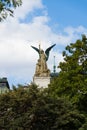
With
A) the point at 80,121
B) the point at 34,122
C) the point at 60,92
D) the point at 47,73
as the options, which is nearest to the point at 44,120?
the point at 34,122

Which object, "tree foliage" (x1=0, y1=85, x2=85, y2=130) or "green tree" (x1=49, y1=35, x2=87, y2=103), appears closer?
"tree foliage" (x1=0, y1=85, x2=85, y2=130)

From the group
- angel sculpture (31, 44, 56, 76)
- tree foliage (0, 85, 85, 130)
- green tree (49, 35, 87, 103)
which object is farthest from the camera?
angel sculpture (31, 44, 56, 76)

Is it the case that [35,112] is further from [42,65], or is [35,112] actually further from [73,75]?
[42,65]

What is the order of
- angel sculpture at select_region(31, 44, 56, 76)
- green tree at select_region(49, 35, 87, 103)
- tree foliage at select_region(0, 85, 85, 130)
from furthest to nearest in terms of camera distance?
1. angel sculpture at select_region(31, 44, 56, 76)
2. green tree at select_region(49, 35, 87, 103)
3. tree foliage at select_region(0, 85, 85, 130)

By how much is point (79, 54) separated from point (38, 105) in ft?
52.6

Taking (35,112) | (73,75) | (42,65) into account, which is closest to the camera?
(35,112)

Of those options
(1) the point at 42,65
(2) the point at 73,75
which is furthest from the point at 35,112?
(1) the point at 42,65

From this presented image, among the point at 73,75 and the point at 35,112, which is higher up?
the point at 73,75

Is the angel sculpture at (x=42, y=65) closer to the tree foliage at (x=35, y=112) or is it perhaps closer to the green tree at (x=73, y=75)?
the green tree at (x=73, y=75)

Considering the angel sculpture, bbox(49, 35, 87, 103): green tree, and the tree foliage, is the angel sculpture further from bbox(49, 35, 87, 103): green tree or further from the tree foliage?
the tree foliage

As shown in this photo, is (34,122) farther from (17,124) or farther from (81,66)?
(81,66)

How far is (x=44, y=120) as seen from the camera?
4053 cm

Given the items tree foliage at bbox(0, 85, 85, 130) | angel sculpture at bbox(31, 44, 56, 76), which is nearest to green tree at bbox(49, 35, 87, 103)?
tree foliage at bbox(0, 85, 85, 130)

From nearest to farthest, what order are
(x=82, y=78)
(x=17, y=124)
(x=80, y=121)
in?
1. (x=17, y=124)
2. (x=80, y=121)
3. (x=82, y=78)
